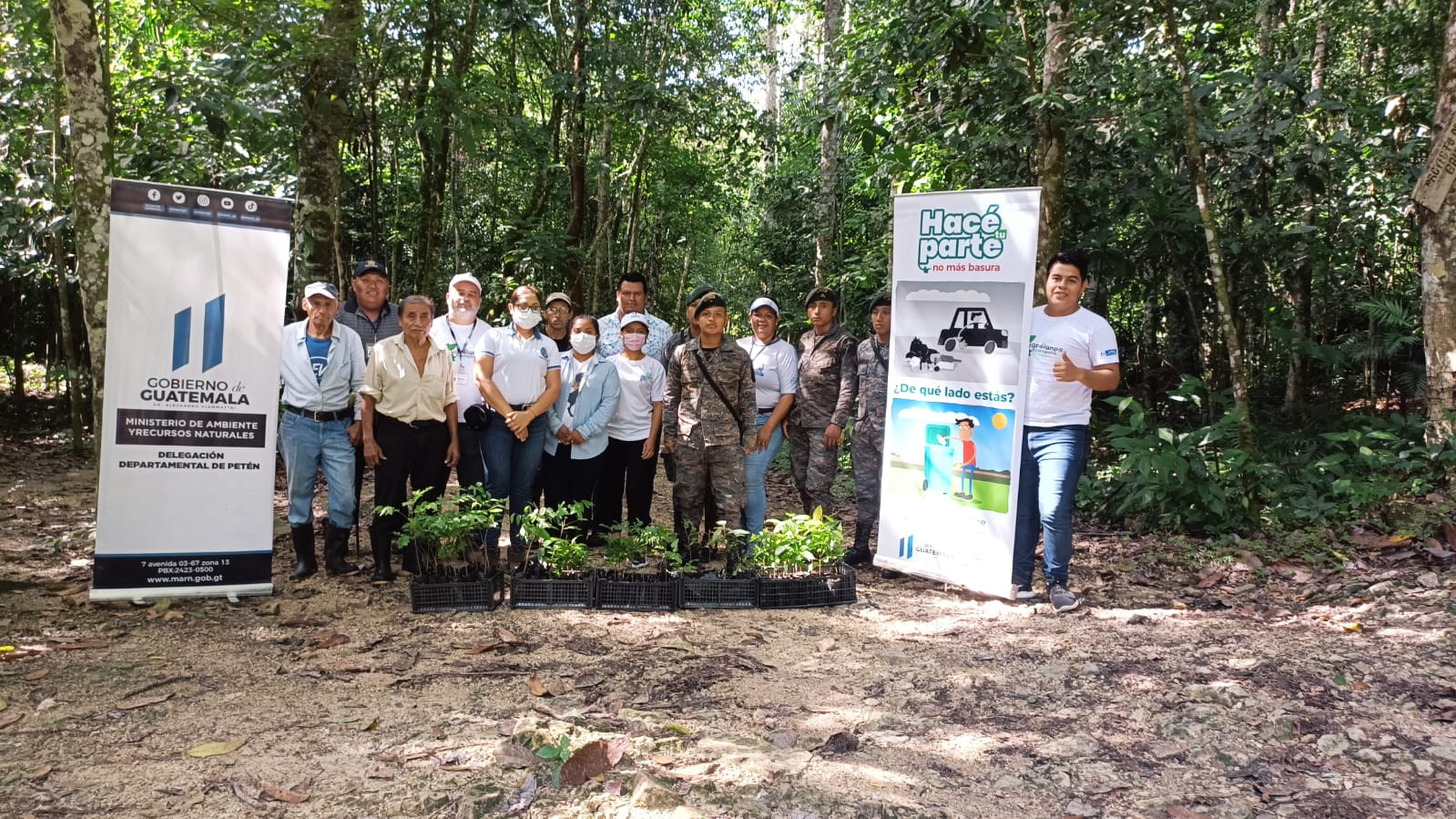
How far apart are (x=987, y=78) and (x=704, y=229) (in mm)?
11263

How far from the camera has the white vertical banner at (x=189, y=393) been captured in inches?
177

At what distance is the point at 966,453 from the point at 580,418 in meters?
2.29

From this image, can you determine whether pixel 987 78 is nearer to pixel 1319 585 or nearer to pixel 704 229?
pixel 1319 585

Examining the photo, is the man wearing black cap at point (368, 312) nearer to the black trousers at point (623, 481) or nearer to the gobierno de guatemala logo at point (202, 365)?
the gobierno de guatemala logo at point (202, 365)

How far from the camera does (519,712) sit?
3.42 metres

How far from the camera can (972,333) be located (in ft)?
16.5

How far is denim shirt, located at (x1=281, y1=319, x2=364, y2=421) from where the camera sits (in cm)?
504

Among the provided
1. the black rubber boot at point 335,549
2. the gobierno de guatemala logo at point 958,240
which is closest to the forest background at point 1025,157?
the black rubber boot at point 335,549

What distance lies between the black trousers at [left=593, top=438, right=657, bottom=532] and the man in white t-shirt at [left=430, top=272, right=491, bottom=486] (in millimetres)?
798

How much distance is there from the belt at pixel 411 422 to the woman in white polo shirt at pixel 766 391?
183cm

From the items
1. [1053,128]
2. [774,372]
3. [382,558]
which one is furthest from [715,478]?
[1053,128]

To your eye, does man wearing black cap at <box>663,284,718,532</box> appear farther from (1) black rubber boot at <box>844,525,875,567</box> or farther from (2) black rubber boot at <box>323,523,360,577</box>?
(2) black rubber boot at <box>323,523,360,577</box>

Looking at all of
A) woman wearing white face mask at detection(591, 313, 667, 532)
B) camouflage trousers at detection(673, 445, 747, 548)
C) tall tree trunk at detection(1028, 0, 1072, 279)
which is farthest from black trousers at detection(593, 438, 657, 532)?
tall tree trunk at detection(1028, 0, 1072, 279)

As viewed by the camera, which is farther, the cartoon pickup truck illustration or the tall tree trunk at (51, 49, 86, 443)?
the tall tree trunk at (51, 49, 86, 443)
